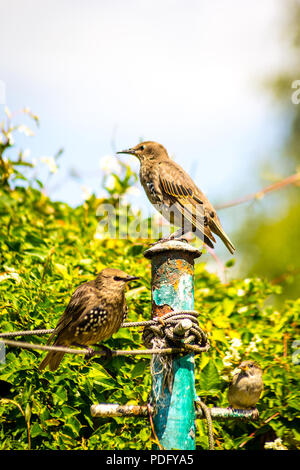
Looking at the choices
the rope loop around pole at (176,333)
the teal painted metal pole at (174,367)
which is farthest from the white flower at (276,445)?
the rope loop around pole at (176,333)

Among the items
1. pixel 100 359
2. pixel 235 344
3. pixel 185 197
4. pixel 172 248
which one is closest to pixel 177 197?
pixel 185 197

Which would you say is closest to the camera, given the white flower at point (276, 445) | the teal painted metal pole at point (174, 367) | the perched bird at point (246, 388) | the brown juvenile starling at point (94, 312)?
the teal painted metal pole at point (174, 367)

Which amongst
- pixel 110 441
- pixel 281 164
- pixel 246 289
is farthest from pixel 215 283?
pixel 281 164

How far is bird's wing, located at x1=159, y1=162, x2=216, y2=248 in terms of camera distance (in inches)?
179

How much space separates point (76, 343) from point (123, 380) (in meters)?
0.42

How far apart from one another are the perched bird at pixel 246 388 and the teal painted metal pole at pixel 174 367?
562mm

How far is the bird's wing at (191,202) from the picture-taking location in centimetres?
454

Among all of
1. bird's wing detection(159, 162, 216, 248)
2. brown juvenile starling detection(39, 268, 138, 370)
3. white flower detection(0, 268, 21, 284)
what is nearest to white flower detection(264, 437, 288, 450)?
brown juvenile starling detection(39, 268, 138, 370)

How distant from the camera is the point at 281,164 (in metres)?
11.1

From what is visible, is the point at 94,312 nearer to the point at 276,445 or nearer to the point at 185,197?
the point at 276,445

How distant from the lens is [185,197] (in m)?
4.72

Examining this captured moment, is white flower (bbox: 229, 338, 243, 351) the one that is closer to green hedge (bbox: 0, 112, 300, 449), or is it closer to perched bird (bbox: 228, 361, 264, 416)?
green hedge (bbox: 0, 112, 300, 449)

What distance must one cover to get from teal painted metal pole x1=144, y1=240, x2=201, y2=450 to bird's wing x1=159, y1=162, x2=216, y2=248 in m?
A: 1.56

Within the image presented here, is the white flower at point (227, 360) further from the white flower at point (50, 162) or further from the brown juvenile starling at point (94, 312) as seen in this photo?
the white flower at point (50, 162)
